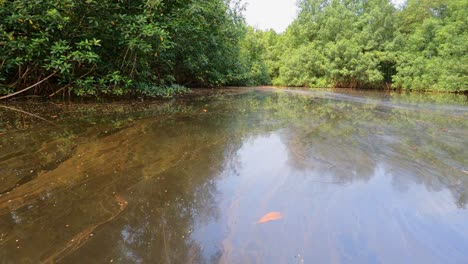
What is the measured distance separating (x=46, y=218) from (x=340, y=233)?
1.65 metres

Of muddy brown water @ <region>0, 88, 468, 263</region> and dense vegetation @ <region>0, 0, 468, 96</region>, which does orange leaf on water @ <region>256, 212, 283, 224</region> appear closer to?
muddy brown water @ <region>0, 88, 468, 263</region>

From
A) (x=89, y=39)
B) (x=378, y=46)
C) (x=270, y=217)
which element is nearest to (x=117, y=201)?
(x=270, y=217)

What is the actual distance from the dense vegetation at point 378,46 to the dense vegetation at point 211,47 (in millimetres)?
72

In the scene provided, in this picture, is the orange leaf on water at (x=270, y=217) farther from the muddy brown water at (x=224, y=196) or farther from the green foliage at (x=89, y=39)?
the green foliage at (x=89, y=39)

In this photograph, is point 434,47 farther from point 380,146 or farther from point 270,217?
point 270,217

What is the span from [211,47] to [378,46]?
1423 cm

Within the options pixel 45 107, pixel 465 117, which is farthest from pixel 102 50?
pixel 465 117

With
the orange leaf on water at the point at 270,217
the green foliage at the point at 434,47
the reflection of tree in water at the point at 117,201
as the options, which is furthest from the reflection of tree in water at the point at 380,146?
the green foliage at the point at 434,47

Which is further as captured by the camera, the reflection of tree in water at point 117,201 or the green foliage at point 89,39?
the green foliage at point 89,39

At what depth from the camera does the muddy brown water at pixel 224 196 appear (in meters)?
1.36

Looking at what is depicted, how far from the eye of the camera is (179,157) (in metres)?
2.66

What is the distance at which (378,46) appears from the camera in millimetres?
19625

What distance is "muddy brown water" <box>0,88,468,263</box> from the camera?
4.46 ft

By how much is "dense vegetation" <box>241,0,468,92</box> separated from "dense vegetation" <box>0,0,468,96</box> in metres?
0.07
